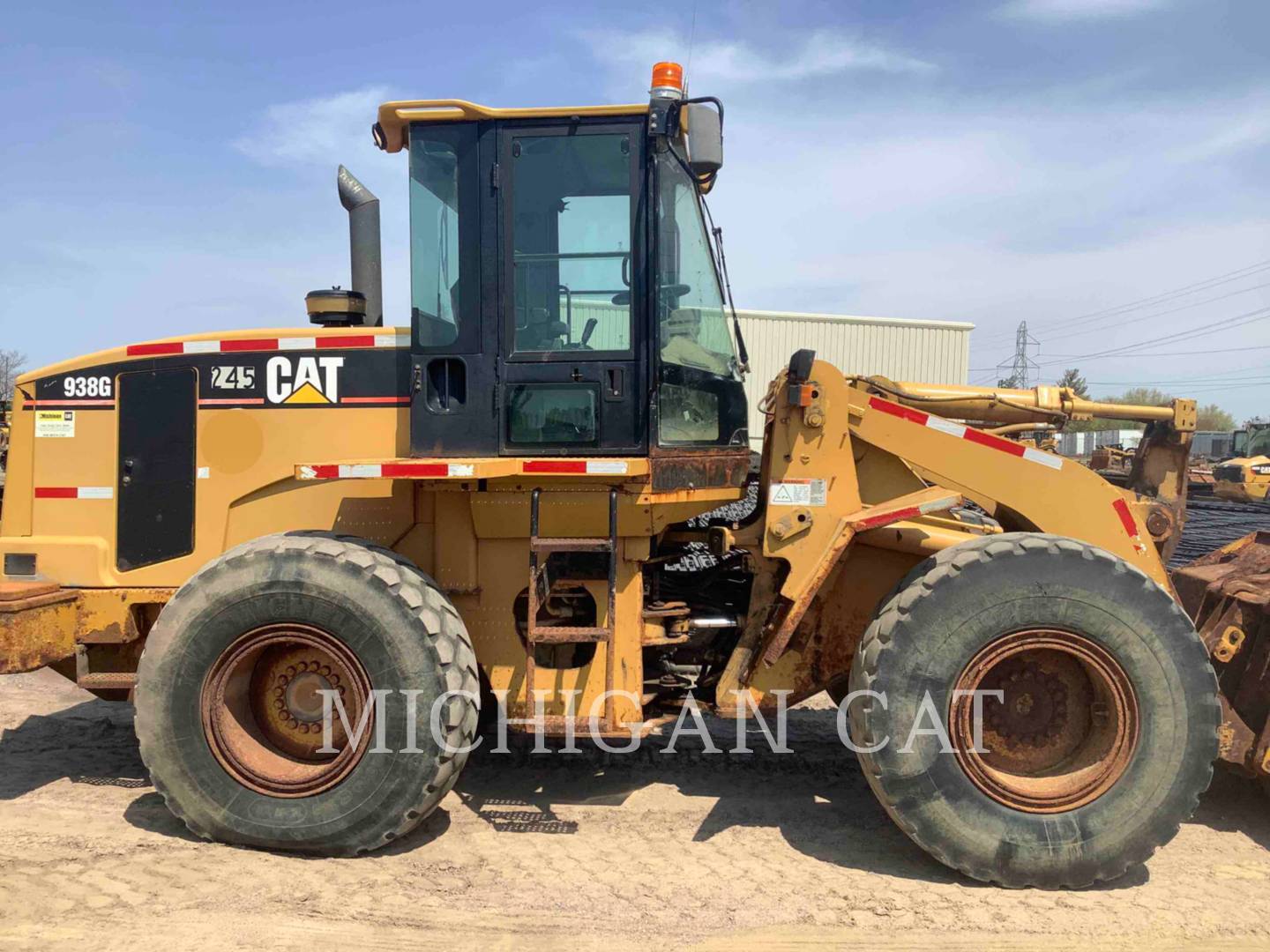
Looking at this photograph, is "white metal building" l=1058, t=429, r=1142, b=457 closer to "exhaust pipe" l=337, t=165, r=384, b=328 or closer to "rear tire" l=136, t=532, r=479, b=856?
"exhaust pipe" l=337, t=165, r=384, b=328

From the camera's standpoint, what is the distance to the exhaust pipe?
16.0 ft

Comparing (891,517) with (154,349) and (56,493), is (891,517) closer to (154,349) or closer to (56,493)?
(154,349)

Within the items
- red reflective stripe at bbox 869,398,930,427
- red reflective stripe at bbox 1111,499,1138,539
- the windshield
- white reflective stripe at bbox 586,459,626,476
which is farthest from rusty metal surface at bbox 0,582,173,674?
red reflective stripe at bbox 1111,499,1138,539

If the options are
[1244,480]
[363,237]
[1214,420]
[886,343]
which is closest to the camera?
[363,237]

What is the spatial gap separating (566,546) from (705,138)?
5.88 ft

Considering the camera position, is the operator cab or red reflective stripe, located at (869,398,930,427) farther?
red reflective stripe, located at (869,398,930,427)

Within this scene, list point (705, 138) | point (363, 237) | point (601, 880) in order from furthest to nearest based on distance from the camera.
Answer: point (363, 237)
point (705, 138)
point (601, 880)

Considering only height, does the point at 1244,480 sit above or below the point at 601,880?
above

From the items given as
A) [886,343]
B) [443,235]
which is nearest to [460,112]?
[443,235]

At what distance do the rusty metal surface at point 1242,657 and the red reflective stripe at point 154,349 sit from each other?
5.01 m

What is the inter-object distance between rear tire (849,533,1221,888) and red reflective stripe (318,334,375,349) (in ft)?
8.62

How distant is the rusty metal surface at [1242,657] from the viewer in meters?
3.89

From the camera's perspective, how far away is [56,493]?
4461mm

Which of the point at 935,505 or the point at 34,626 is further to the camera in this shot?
the point at 34,626
